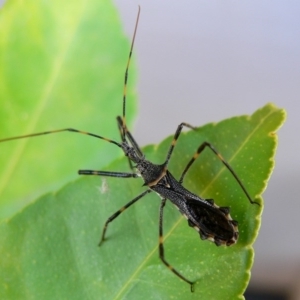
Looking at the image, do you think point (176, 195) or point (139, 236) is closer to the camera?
point (139, 236)

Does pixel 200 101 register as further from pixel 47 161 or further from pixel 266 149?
pixel 266 149

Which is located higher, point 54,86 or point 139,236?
point 54,86

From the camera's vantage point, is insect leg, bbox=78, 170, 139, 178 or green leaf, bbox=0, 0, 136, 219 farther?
green leaf, bbox=0, 0, 136, 219

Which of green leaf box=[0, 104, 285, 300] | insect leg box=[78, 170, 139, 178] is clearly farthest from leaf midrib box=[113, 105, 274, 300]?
insect leg box=[78, 170, 139, 178]

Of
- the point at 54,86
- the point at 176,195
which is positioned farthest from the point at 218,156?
the point at 54,86

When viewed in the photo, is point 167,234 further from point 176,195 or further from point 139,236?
point 176,195

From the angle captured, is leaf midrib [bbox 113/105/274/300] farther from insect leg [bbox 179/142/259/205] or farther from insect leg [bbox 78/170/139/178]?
insect leg [bbox 78/170/139/178]
